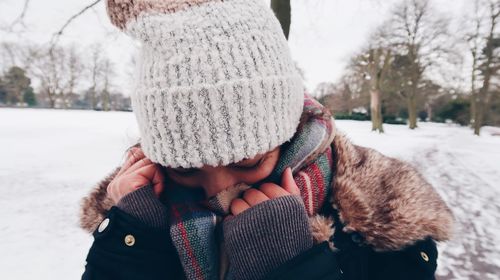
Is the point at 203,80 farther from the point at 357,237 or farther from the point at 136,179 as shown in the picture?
the point at 357,237

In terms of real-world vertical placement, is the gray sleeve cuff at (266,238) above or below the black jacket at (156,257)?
above

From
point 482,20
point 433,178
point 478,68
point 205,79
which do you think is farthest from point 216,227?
point 478,68

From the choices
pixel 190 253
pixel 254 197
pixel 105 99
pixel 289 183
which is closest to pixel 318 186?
pixel 289 183

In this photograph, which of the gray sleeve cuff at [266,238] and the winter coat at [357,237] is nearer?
the gray sleeve cuff at [266,238]

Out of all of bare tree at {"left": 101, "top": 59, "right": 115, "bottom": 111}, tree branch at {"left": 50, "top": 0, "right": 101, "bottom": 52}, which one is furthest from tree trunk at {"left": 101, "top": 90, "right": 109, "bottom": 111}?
tree branch at {"left": 50, "top": 0, "right": 101, "bottom": 52}

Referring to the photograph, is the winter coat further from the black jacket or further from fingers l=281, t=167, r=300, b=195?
fingers l=281, t=167, r=300, b=195

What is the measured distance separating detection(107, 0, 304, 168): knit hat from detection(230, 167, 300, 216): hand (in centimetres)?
13

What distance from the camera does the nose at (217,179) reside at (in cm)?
105

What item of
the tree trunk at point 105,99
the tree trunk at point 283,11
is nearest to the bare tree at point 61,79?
the tree trunk at point 105,99

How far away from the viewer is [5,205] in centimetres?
464

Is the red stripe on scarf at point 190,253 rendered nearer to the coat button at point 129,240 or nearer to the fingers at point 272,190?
the coat button at point 129,240

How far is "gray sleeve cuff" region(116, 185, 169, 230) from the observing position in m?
1.11

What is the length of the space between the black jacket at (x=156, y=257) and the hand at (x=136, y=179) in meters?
0.09

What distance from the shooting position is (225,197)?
1071mm
